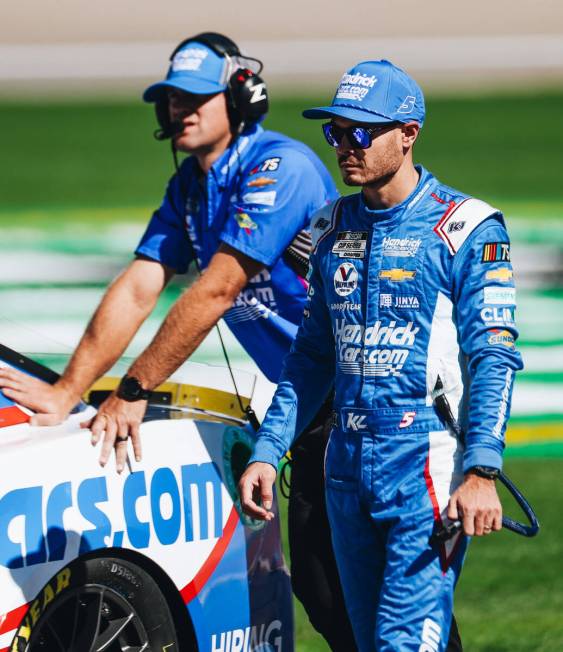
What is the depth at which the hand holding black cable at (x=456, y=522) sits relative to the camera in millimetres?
3445

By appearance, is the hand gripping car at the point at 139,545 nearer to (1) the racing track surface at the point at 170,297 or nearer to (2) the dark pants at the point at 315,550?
(2) the dark pants at the point at 315,550

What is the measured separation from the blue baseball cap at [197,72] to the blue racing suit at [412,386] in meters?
1.24

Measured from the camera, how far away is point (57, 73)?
82.6 ft

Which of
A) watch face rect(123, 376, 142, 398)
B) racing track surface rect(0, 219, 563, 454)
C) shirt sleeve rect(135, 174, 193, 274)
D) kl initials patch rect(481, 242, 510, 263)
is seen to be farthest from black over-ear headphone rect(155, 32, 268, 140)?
racing track surface rect(0, 219, 563, 454)

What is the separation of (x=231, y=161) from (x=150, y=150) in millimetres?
15291

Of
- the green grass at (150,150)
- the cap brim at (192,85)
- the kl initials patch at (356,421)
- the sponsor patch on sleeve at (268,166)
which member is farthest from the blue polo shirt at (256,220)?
the green grass at (150,150)

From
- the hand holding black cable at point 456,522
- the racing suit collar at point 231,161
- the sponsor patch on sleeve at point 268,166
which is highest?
the racing suit collar at point 231,161

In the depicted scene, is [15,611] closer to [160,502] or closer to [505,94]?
[160,502]

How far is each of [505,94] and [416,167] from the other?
2047 cm

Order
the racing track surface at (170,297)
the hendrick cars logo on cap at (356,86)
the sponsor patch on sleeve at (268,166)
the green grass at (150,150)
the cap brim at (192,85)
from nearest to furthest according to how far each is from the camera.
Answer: the hendrick cars logo on cap at (356,86)
the sponsor patch on sleeve at (268,166)
the cap brim at (192,85)
the racing track surface at (170,297)
the green grass at (150,150)

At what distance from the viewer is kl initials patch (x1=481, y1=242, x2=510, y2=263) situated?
352 centimetres

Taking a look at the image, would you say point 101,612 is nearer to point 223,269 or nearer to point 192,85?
point 223,269

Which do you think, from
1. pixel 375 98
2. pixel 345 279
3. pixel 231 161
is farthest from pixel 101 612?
pixel 231 161

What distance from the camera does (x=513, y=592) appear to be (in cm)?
593
